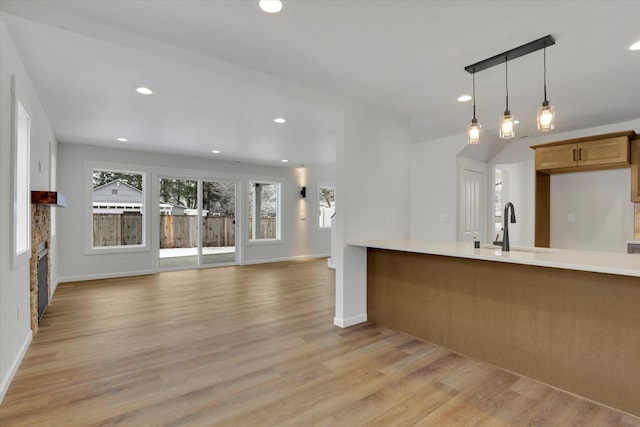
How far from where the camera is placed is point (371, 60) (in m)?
2.71

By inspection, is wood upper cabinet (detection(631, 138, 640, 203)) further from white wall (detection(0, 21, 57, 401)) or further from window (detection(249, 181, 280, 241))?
window (detection(249, 181, 280, 241))

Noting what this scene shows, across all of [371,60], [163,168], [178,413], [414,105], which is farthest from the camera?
[163,168]

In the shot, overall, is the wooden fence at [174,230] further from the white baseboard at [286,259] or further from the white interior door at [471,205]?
the white interior door at [471,205]

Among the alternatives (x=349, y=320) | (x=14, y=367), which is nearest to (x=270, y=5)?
(x=349, y=320)

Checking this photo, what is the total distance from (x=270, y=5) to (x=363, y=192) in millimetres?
2116

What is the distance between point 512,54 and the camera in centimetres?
257

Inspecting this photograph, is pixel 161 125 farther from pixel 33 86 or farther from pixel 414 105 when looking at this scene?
pixel 414 105

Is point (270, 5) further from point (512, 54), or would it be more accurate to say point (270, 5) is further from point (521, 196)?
point (521, 196)

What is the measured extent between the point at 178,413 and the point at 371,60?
284 cm

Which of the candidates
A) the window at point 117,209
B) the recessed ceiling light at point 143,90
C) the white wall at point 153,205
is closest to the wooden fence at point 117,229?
the window at point 117,209

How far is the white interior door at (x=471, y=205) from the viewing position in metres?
5.62

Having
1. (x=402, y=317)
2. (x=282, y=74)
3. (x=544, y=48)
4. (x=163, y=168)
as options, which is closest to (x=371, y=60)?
(x=282, y=74)

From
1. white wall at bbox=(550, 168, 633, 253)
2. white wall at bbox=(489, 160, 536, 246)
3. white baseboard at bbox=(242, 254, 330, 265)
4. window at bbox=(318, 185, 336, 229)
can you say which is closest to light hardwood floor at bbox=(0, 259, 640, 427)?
white wall at bbox=(550, 168, 633, 253)

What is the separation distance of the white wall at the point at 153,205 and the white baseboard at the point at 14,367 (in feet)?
10.7
